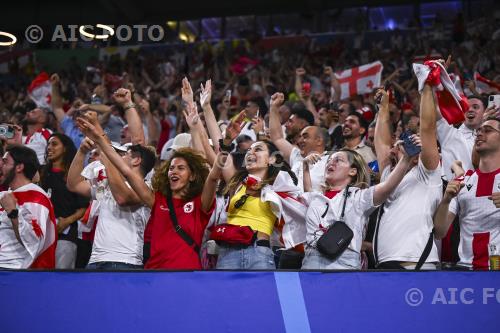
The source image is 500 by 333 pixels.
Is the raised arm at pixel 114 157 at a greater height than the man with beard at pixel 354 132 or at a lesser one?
lesser

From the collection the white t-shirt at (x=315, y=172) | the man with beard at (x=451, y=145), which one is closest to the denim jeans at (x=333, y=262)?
the white t-shirt at (x=315, y=172)

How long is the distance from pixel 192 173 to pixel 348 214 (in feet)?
3.86

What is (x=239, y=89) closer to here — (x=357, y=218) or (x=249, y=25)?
(x=357, y=218)

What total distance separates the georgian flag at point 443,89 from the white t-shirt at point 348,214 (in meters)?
0.85

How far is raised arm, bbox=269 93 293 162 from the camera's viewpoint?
689cm

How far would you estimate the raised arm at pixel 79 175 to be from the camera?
5.89m

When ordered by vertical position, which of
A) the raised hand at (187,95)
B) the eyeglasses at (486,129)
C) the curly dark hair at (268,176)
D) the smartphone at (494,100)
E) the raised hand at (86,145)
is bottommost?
the curly dark hair at (268,176)

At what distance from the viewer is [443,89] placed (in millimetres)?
5504

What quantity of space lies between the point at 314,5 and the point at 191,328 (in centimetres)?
1689

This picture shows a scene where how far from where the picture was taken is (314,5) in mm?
20219

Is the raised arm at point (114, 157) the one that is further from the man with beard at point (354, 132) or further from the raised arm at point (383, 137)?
the man with beard at point (354, 132)

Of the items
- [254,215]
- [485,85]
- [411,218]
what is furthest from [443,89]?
[485,85]

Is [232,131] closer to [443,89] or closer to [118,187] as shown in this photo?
[118,187]

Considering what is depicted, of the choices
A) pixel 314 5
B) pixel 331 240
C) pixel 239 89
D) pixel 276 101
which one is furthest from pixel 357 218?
pixel 314 5
